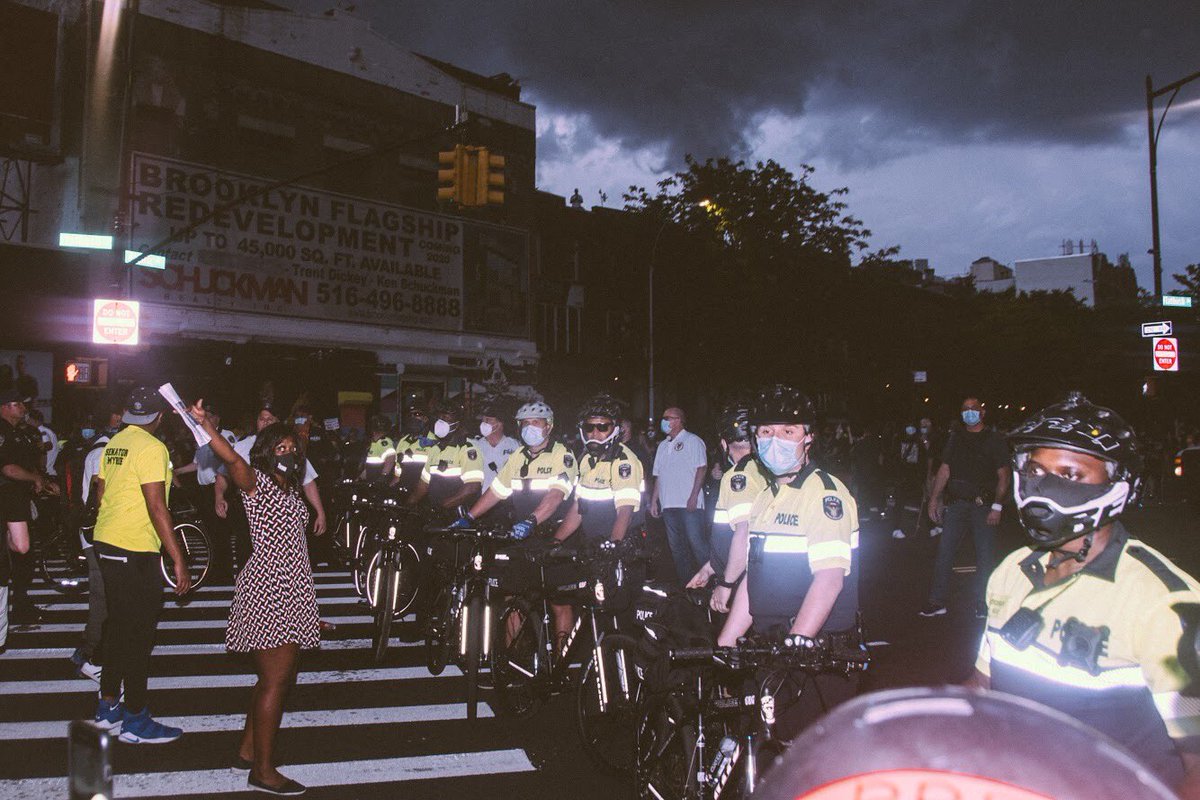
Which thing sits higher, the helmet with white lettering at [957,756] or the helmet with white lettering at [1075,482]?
the helmet with white lettering at [1075,482]

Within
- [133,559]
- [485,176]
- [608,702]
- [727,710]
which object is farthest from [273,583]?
[485,176]

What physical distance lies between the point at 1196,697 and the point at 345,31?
102 ft

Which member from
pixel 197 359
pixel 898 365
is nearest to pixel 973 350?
pixel 898 365

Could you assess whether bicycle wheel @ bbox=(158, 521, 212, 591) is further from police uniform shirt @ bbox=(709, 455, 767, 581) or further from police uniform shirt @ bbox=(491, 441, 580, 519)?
police uniform shirt @ bbox=(709, 455, 767, 581)

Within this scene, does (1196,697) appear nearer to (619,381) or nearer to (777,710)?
(777,710)

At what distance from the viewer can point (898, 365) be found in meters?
50.1

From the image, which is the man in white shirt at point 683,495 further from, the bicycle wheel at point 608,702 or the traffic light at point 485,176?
the bicycle wheel at point 608,702

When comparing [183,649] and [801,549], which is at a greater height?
[801,549]

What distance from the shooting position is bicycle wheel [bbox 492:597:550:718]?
6.97 metres

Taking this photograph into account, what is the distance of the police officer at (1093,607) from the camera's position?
7.72 ft

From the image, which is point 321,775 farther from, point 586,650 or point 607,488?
point 607,488

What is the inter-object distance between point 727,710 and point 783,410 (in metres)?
1.34

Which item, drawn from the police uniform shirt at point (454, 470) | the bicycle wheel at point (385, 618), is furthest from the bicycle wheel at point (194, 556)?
the bicycle wheel at point (385, 618)

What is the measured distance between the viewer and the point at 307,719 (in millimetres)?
6898
